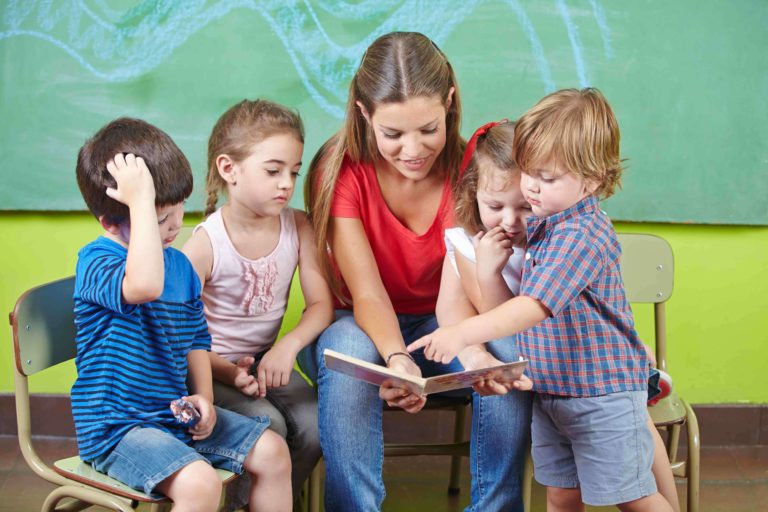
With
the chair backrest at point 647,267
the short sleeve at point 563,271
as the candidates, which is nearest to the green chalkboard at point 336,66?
the chair backrest at point 647,267

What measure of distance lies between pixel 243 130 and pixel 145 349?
0.60m

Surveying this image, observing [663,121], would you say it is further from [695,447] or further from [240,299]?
[240,299]

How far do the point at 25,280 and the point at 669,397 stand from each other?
2061 mm

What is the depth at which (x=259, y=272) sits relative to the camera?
217 centimetres

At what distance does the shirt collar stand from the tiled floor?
1.18m

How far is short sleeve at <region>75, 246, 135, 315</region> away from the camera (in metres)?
1.71

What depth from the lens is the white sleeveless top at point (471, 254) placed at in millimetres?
2037

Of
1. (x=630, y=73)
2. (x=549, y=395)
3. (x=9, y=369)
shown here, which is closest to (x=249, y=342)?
(x=549, y=395)

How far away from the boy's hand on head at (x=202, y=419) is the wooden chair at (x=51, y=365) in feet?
0.26

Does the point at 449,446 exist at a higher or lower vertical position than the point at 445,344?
lower

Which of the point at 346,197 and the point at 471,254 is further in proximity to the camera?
the point at 346,197

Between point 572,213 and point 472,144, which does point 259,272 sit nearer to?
point 472,144

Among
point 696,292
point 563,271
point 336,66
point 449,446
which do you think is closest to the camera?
point 563,271

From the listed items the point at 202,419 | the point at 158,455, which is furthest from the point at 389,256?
the point at 158,455
